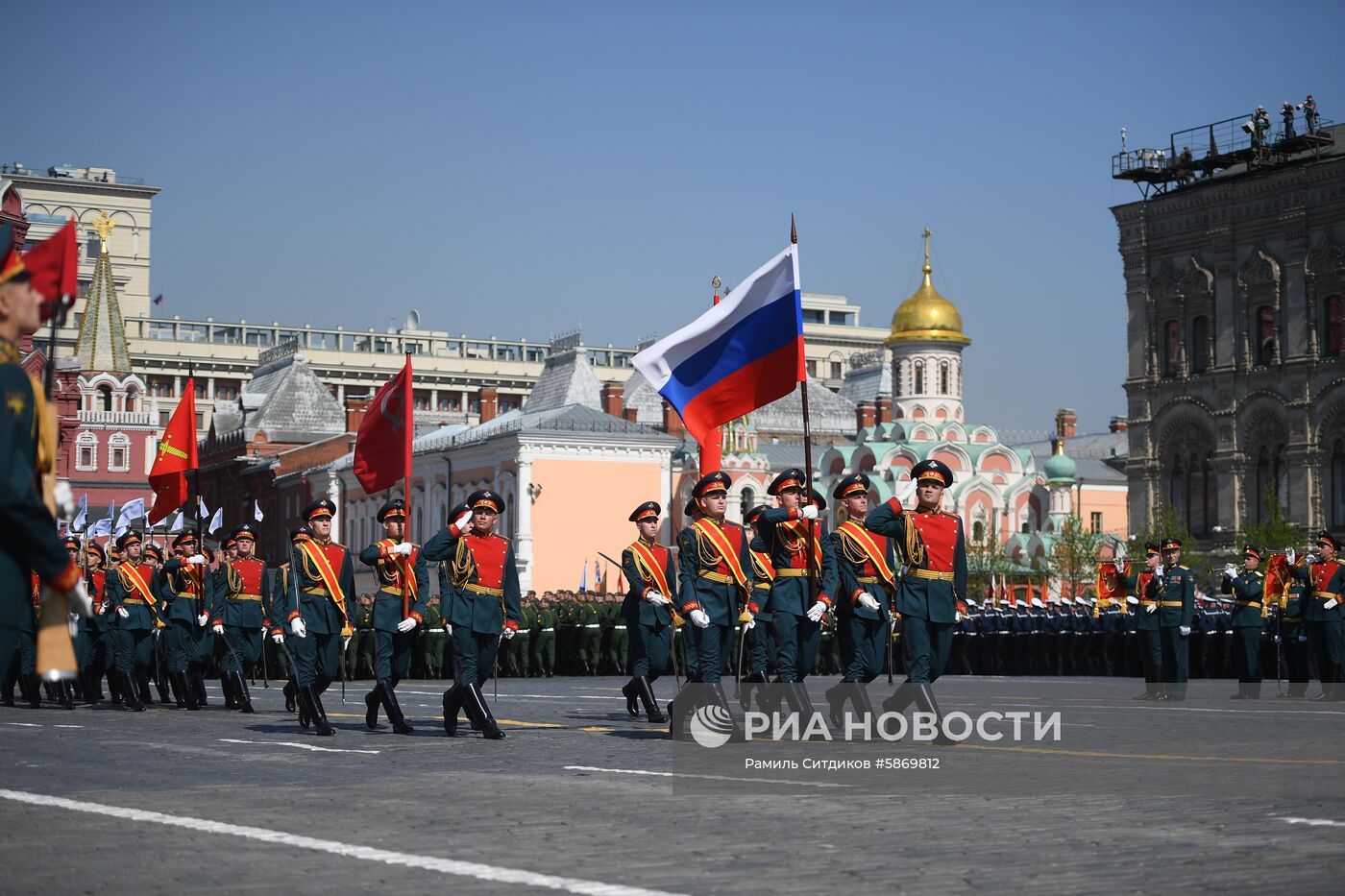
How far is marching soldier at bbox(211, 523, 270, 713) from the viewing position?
69.3ft

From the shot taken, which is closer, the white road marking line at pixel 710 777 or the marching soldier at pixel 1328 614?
the white road marking line at pixel 710 777

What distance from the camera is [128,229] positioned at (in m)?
142

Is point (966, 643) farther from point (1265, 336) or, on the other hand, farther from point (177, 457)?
point (1265, 336)

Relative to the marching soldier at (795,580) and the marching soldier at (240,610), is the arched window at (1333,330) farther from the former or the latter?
the marching soldier at (795,580)

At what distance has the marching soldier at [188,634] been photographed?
21.8 metres

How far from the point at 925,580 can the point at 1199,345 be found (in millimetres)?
53038

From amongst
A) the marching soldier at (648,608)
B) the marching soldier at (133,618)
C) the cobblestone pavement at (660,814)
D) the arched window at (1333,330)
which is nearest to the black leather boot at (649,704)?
the marching soldier at (648,608)

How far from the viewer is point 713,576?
14.4 m

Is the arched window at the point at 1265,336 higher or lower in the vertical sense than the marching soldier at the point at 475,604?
higher

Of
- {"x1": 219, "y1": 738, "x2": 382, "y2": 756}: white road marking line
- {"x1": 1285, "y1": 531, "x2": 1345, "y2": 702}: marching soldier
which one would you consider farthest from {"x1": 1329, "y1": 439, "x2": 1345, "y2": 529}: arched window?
{"x1": 219, "y1": 738, "x2": 382, "y2": 756}: white road marking line

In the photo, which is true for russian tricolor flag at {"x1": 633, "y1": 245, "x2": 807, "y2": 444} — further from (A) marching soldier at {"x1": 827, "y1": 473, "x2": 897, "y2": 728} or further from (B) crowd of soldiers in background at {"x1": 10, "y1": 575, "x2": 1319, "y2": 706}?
(B) crowd of soldiers in background at {"x1": 10, "y1": 575, "x2": 1319, "y2": 706}

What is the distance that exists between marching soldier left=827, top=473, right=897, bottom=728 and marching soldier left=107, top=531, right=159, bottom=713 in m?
9.96

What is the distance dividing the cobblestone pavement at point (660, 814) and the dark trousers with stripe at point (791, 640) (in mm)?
876

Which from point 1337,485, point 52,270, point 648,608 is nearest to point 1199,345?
point 1337,485
